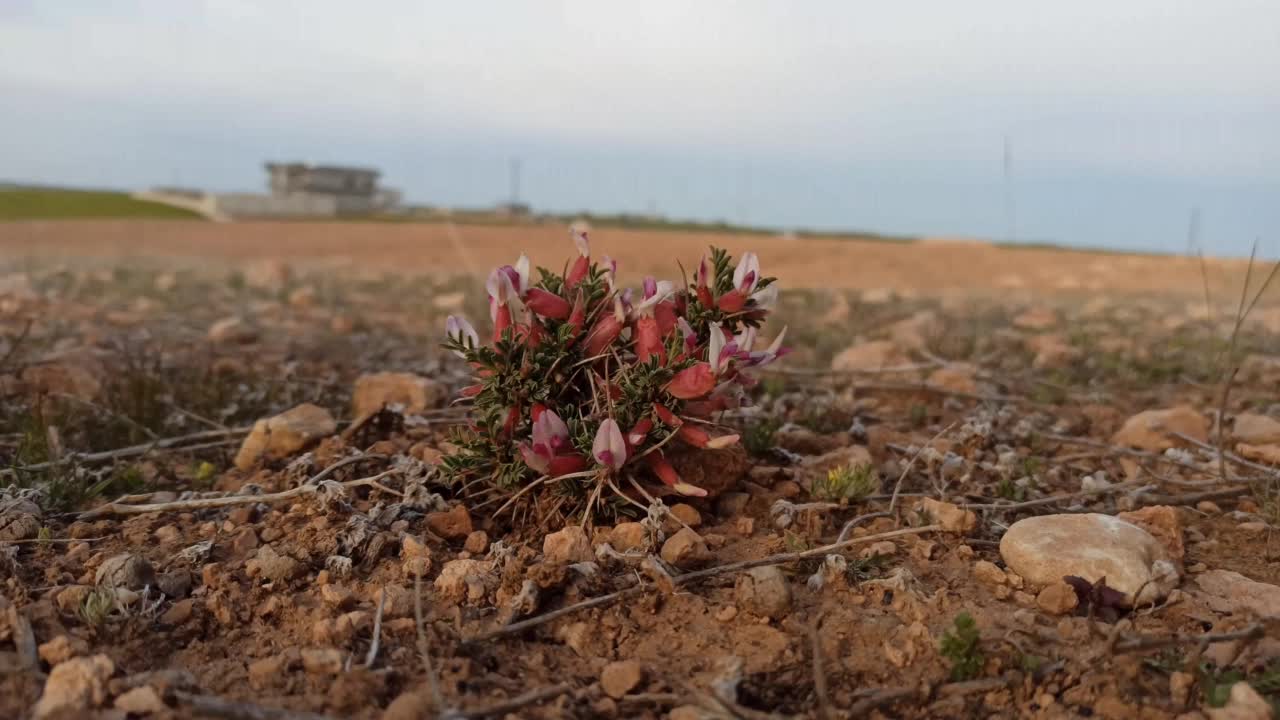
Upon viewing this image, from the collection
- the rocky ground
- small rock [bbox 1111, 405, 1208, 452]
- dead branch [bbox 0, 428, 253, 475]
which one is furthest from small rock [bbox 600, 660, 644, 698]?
small rock [bbox 1111, 405, 1208, 452]

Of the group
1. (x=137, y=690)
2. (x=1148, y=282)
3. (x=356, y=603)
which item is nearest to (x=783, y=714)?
(x=356, y=603)

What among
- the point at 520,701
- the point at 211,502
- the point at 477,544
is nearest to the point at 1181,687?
the point at 520,701

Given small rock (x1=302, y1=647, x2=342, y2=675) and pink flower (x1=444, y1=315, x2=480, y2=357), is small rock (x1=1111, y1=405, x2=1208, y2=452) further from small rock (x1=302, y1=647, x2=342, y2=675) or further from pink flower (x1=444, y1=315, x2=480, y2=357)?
small rock (x1=302, y1=647, x2=342, y2=675)

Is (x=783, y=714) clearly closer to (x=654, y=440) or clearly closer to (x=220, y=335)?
(x=654, y=440)

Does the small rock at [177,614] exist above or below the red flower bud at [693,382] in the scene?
below

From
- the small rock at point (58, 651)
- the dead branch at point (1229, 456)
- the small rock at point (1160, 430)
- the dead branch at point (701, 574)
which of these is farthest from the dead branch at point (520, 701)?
the small rock at point (1160, 430)

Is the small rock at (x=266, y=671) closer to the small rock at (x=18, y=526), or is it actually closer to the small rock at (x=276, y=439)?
the small rock at (x=18, y=526)
